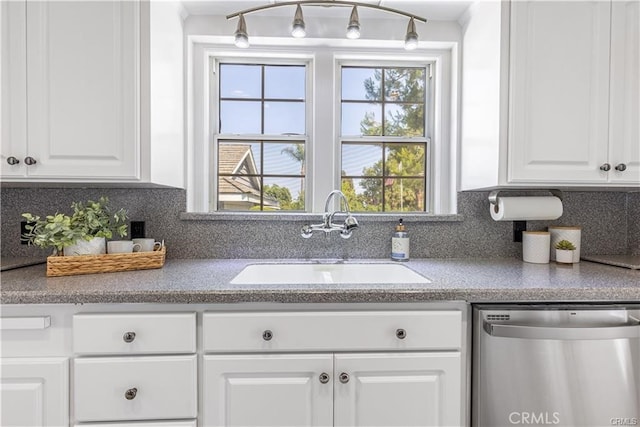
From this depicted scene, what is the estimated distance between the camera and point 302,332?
3.64 feet

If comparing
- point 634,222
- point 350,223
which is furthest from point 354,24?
point 634,222

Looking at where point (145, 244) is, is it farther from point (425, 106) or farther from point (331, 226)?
point (425, 106)

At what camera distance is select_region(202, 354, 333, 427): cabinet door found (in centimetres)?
110

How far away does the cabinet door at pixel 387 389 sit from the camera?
1.12m

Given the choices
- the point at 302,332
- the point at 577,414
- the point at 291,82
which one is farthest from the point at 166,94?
the point at 577,414

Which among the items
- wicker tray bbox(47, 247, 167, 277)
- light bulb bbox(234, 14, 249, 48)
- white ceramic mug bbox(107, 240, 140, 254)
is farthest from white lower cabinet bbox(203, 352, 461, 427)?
light bulb bbox(234, 14, 249, 48)

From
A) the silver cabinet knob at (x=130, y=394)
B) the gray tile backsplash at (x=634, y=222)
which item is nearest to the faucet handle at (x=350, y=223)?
the silver cabinet knob at (x=130, y=394)

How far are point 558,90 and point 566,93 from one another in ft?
0.12

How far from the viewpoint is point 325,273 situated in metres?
1.67

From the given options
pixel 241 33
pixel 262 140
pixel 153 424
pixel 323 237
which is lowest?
pixel 153 424

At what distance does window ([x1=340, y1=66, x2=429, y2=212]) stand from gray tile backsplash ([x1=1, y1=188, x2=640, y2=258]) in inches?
7.8

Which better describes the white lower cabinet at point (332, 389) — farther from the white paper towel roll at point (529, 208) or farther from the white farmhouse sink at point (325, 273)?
the white paper towel roll at point (529, 208)

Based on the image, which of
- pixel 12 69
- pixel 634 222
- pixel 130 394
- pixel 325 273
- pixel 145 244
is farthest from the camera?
pixel 634 222

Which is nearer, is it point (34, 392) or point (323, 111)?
point (34, 392)
